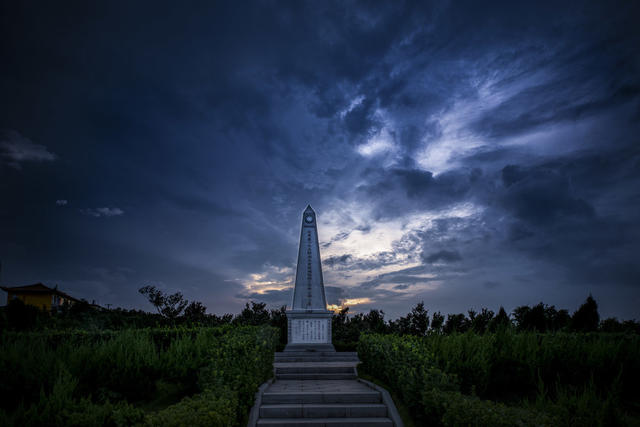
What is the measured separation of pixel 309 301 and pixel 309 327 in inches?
48.0

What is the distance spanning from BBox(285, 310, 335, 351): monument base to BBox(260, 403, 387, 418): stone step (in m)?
9.66

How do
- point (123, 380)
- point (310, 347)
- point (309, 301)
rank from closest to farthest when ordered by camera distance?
point (123, 380)
point (310, 347)
point (309, 301)

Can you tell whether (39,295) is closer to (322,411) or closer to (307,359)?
(307,359)

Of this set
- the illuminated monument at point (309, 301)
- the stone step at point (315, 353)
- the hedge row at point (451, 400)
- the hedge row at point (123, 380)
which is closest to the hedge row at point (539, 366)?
the hedge row at point (451, 400)

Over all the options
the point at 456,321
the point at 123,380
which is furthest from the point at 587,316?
the point at 123,380

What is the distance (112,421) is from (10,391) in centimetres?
179

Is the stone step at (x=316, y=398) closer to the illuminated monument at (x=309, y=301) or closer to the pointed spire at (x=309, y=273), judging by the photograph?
the illuminated monument at (x=309, y=301)

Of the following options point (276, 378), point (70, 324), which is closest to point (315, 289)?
point (276, 378)

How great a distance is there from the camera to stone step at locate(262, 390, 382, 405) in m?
7.76

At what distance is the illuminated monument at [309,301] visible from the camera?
55.6 feet

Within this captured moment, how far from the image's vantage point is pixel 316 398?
7785 mm

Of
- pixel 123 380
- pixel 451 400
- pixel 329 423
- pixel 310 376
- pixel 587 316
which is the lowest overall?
pixel 329 423

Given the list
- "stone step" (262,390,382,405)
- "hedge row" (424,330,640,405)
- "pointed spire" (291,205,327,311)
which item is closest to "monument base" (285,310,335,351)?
"pointed spire" (291,205,327,311)

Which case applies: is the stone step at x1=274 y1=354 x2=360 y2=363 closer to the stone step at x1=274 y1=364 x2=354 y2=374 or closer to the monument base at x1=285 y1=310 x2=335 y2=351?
the stone step at x1=274 y1=364 x2=354 y2=374
